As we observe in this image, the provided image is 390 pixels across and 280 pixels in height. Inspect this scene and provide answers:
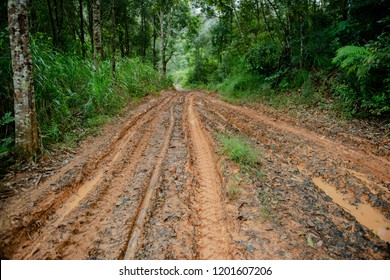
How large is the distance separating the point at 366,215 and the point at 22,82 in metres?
5.85

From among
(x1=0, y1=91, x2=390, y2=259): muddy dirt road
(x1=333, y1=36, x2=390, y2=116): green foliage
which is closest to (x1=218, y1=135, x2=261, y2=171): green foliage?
(x1=0, y1=91, x2=390, y2=259): muddy dirt road

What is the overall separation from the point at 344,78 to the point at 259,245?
684 centimetres

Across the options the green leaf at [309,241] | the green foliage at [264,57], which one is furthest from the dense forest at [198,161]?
the green foliage at [264,57]

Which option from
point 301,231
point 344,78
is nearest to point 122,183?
point 301,231

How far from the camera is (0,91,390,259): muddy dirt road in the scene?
234cm

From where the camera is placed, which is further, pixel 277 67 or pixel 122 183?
pixel 277 67

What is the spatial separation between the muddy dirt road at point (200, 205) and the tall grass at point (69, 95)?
3.15 ft

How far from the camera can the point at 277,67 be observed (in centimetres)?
1022

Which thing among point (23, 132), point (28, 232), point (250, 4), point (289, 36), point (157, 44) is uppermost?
point (157, 44)

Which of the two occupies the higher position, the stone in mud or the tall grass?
the tall grass

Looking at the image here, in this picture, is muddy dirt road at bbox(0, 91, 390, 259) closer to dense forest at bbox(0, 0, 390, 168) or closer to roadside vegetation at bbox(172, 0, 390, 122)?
dense forest at bbox(0, 0, 390, 168)

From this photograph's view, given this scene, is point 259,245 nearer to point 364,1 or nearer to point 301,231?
point 301,231

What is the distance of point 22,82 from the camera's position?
152 inches

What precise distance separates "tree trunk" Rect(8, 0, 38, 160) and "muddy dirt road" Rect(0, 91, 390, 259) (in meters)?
0.71
